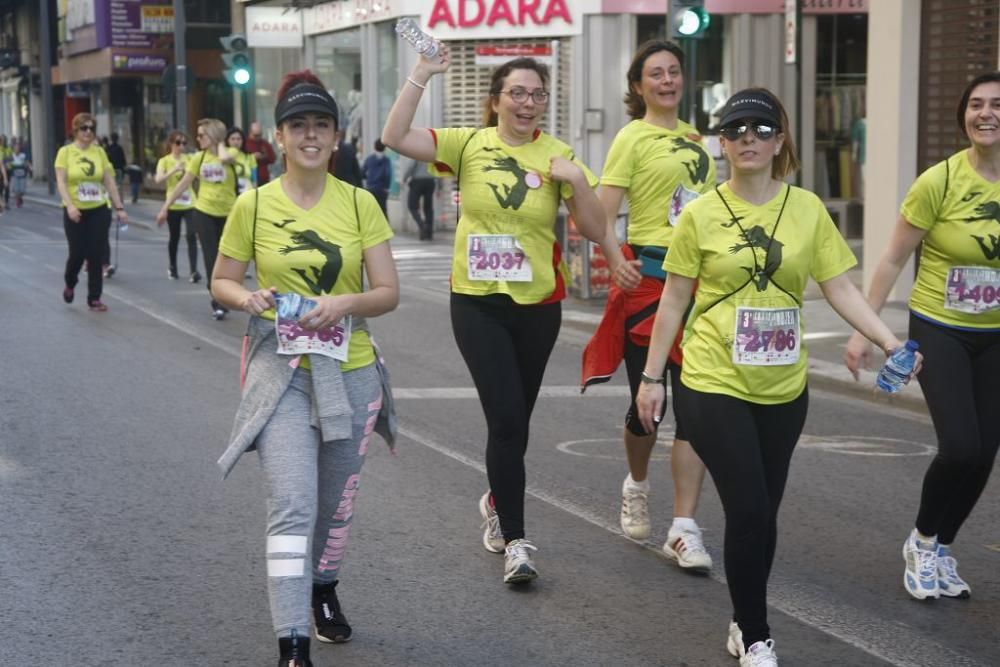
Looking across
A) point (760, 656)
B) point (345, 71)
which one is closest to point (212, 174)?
point (760, 656)

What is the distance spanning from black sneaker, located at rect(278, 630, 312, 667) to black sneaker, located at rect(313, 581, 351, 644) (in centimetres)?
58

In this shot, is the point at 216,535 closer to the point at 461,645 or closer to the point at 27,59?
the point at 461,645

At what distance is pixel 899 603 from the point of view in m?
5.70

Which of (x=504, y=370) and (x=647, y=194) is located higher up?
(x=647, y=194)

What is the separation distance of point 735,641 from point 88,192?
11180 millimetres

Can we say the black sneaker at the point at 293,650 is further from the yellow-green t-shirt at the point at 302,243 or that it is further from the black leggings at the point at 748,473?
the black leggings at the point at 748,473

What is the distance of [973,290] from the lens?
5.62 metres

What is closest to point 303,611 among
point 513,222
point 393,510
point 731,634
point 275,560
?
point 275,560

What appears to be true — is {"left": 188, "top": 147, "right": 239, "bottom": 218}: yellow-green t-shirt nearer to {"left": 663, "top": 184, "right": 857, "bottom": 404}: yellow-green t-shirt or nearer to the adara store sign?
{"left": 663, "top": 184, "right": 857, "bottom": 404}: yellow-green t-shirt

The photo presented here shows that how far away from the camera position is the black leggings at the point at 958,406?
5.55 meters

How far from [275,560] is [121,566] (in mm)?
1760

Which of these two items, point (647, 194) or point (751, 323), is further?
point (647, 194)

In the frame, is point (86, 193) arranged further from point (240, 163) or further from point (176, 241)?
point (176, 241)

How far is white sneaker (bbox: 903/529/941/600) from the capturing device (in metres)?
5.74
